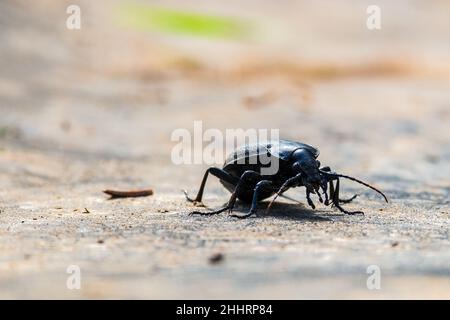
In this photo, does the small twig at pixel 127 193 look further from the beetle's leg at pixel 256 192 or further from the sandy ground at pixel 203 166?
the beetle's leg at pixel 256 192

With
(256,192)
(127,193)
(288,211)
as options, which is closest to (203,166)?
(127,193)

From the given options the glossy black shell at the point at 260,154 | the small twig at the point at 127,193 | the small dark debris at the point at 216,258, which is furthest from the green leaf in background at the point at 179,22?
the small dark debris at the point at 216,258

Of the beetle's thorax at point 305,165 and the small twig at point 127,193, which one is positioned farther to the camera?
the small twig at point 127,193

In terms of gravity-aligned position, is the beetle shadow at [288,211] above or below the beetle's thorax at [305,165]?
below

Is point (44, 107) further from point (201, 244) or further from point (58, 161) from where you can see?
point (201, 244)

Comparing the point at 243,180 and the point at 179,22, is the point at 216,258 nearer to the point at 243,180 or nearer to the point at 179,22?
the point at 243,180

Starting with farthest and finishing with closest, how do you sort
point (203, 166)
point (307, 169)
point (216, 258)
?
point (203, 166) < point (307, 169) < point (216, 258)
